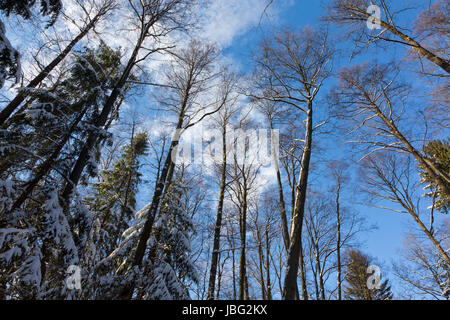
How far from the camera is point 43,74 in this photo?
6.71m

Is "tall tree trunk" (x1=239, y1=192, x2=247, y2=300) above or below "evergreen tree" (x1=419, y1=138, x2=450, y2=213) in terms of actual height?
below

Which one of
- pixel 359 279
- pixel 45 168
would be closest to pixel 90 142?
pixel 45 168

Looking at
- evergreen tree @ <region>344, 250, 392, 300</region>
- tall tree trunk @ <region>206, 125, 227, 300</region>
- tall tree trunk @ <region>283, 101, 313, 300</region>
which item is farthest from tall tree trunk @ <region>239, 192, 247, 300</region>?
evergreen tree @ <region>344, 250, 392, 300</region>

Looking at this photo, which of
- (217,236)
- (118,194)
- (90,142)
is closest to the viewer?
(90,142)

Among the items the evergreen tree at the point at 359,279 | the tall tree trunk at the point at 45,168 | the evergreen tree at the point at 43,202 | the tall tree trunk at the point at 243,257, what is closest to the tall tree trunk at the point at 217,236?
the tall tree trunk at the point at 243,257

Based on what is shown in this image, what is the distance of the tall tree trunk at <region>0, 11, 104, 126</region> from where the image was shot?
570 centimetres

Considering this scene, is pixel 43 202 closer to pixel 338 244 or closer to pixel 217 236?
pixel 217 236

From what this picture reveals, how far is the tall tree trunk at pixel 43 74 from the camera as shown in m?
5.70

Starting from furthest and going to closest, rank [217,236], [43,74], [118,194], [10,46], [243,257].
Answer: [118,194], [243,257], [217,236], [43,74], [10,46]

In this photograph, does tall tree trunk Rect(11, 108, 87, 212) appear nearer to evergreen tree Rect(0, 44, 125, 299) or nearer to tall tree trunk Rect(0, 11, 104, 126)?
evergreen tree Rect(0, 44, 125, 299)

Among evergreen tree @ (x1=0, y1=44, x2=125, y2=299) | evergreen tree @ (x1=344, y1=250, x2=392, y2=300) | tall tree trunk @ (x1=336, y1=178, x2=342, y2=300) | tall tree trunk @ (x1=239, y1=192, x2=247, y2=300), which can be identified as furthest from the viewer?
evergreen tree @ (x1=344, y1=250, x2=392, y2=300)
